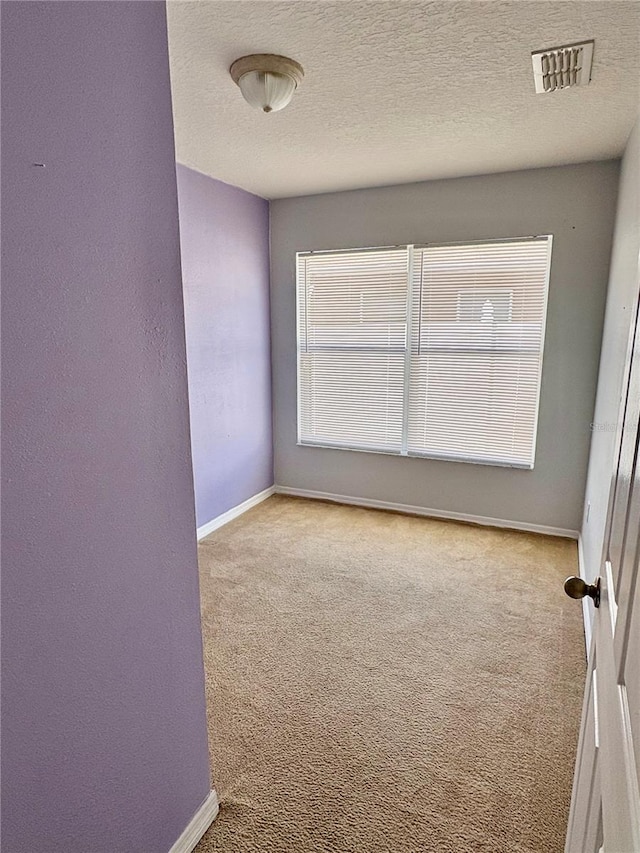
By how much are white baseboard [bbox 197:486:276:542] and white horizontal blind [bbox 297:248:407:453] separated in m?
0.67

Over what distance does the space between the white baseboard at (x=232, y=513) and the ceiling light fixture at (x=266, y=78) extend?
2.67 m

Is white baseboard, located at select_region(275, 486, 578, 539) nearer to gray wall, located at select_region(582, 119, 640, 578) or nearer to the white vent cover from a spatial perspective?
gray wall, located at select_region(582, 119, 640, 578)

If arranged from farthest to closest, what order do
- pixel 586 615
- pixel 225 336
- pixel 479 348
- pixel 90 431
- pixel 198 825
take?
1. pixel 225 336
2. pixel 479 348
3. pixel 586 615
4. pixel 198 825
5. pixel 90 431

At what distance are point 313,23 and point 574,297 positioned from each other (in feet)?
7.89

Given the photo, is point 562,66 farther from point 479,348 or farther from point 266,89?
point 479,348

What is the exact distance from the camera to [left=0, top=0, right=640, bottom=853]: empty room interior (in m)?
0.94

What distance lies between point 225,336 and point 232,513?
140 centimetres

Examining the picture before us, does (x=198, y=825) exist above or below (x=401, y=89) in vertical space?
below

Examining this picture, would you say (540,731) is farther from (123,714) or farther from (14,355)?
(14,355)

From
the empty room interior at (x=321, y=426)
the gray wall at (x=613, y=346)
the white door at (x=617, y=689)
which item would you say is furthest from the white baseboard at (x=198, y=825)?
the gray wall at (x=613, y=346)

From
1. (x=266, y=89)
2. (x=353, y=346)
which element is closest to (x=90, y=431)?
(x=266, y=89)

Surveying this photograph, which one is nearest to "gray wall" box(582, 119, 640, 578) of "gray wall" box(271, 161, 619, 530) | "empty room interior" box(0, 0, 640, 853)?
"empty room interior" box(0, 0, 640, 853)

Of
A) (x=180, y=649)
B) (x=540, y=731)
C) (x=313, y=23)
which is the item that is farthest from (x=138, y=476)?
(x=540, y=731)

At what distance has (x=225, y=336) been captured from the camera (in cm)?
370
